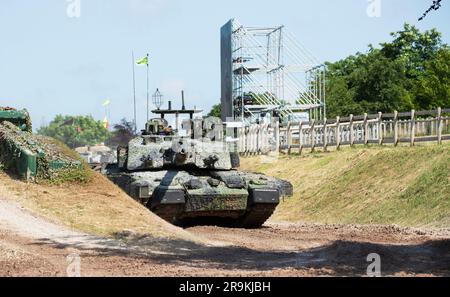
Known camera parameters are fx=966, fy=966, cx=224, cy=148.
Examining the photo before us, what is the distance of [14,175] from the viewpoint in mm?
18844

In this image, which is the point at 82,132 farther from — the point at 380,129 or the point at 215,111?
the point at 380,129

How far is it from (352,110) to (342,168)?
2668cm

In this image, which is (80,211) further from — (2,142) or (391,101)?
(391,101)

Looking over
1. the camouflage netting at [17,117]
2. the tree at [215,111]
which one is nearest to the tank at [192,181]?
the camouflage netting at [17,117]

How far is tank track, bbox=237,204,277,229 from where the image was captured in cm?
2119

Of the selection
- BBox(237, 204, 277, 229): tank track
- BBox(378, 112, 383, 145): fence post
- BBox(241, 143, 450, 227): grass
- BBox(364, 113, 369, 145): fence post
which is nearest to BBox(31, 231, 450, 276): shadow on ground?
BBox(237, 204, 277, 229): tank track

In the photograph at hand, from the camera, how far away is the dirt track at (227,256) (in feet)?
41.1

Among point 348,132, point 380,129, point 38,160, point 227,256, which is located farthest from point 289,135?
point 227,256

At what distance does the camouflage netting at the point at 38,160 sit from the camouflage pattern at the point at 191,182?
5.83 ft

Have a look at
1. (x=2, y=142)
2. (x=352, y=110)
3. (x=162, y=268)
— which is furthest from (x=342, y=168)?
(x=352, y=110)

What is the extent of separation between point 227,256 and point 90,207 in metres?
3.56

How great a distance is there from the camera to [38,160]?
60.7 feet

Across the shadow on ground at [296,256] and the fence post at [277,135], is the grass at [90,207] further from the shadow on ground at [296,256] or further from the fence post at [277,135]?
the fence post at [277,135]

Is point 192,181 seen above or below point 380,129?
below
